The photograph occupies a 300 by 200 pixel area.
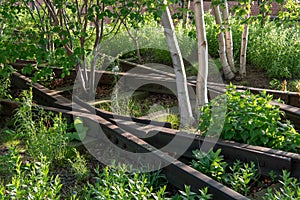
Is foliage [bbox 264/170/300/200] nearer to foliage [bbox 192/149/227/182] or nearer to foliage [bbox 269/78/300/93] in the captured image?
foliage [bbox 192/149/227/182]

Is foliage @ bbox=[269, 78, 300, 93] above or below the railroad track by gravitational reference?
above

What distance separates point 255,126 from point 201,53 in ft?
3.98

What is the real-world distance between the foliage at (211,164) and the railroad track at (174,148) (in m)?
0.17

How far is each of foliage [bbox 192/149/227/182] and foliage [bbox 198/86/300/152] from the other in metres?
0.40

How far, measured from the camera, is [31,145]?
463cm

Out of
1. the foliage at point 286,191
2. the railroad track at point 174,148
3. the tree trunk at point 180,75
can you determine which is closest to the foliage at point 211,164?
the railroad track at point 174,148

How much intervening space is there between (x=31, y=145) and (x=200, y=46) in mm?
2130

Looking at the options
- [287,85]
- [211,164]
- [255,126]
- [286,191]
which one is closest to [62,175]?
[211,164]

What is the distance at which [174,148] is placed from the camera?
15.0ft

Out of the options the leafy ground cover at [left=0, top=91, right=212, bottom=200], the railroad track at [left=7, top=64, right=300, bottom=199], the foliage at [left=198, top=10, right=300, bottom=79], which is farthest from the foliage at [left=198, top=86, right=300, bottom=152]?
the foliage at [left=198, top=10, right=300, bottom=79]

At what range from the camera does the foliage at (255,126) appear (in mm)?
4211

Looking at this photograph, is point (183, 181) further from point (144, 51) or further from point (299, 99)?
point (144, 51)

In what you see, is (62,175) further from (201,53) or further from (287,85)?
(287,85)

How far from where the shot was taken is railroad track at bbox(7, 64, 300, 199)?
12.1 feet
